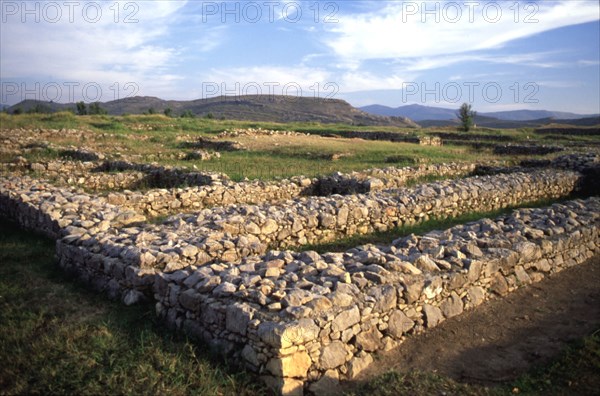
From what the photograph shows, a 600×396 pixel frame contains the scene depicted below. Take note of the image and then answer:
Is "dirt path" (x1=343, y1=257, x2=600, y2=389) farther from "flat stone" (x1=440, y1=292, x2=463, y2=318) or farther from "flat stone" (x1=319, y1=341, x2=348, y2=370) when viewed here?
"flat stone" (x1=319, y1=341, x2=348, y2=370)

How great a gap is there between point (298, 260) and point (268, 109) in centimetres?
10572

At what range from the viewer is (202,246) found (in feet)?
19.9

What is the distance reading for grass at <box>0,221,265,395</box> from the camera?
3682 millimetres

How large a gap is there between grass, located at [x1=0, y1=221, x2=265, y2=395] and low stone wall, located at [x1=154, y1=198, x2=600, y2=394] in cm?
28

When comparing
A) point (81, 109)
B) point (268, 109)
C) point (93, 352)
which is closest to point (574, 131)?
point (93, 352)

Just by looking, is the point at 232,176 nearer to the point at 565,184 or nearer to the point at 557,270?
the point at 557,270

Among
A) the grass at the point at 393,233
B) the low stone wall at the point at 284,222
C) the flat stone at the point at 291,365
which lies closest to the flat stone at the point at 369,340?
the flat stone at the point at 291,365

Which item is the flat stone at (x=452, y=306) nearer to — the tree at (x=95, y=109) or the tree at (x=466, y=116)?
the tree at (x=466, y=116)

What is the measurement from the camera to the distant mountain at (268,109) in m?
101

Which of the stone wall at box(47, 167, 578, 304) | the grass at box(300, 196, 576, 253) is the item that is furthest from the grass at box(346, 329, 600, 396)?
the grass at box(300, 196, 576, 253)

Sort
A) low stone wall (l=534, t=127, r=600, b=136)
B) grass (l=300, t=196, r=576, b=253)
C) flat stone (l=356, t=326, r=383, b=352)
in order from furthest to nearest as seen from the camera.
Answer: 1. low stone wall (l=534, t=127, r=600, b=136)
2. grass (l=300, t=196, r=576, b=253)
3. flat stone (l=356, t=326, r=383, b=352)

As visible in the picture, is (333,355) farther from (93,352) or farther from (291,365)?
(93,352)

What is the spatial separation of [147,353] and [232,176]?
32.6ft

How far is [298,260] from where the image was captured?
5422 mm
